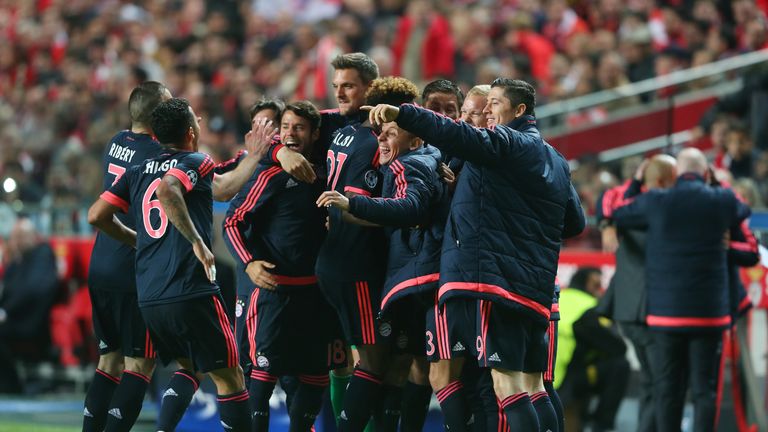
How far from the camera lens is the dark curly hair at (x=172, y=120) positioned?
7.00m

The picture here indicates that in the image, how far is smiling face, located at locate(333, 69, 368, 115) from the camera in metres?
7.55

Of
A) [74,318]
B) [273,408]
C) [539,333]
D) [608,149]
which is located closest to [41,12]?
[74,318]

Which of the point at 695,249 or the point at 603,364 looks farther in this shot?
the point at 603,364

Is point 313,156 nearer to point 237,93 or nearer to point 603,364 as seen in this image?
point 603,364

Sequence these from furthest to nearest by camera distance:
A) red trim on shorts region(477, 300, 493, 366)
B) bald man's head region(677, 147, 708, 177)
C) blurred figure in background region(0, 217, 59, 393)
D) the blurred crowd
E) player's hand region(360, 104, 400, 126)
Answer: the blurred crowd
blurred figure in background region(0, 217, 59, 393)
bald man's head region(677, 147, 708, 177)
red trim on shorts region(477, 300, 493, 366)
player's hand region(360, 104, 400, 126)

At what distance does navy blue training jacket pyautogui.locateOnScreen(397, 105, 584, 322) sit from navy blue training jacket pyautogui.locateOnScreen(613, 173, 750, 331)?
2352mm

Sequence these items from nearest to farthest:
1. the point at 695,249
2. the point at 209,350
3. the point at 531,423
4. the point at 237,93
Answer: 1. the point at 531,423
2. the point at 209,350
3. the point at 695,249
4. the point at 237,93

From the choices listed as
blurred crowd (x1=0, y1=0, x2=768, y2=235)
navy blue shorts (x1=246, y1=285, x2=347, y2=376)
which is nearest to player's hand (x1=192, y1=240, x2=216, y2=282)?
navy blue shorts (x1=246, y1=285, x2=347, y2=376)

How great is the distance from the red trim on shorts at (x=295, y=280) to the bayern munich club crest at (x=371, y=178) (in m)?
0.74

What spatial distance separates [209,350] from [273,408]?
3.16m

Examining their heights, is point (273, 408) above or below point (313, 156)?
below

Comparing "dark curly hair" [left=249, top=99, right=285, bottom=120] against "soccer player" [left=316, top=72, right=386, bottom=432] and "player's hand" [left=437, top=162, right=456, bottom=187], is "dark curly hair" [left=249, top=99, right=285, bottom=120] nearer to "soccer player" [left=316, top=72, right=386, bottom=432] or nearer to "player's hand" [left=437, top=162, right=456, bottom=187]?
"soccer player" [left=316, top=72, right=386, bottom=432]

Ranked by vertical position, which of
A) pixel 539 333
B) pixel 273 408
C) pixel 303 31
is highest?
pixel 303 31

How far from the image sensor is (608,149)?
12.9m
